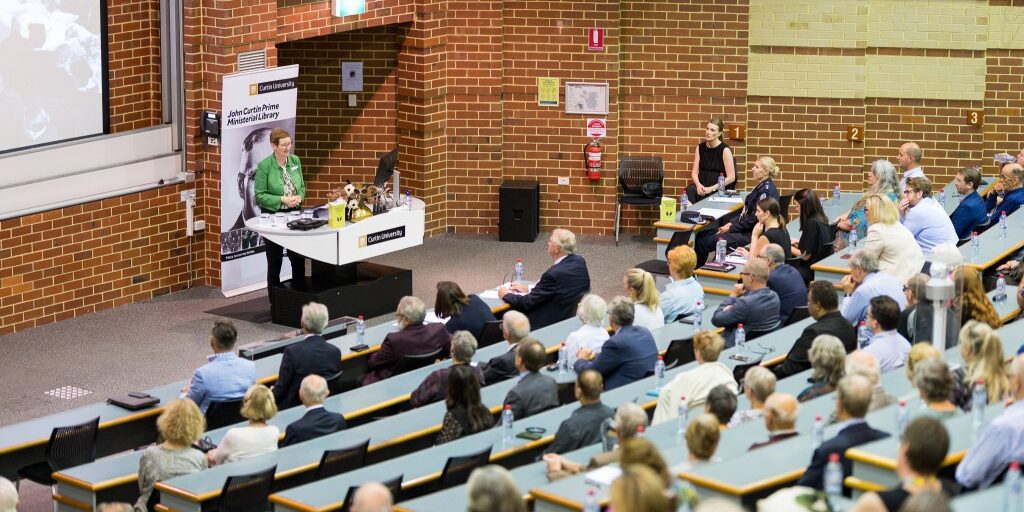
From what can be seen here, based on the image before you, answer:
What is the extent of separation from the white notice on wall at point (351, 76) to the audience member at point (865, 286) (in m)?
6.67

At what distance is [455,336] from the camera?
9.11 meters

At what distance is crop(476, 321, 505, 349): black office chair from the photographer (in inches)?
416

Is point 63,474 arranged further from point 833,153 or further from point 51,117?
point 833,153

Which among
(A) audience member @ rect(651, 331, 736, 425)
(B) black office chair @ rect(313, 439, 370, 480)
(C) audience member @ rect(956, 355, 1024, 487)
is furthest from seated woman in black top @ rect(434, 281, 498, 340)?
(C) audience member @ rect(956, 355, 1024, 487)

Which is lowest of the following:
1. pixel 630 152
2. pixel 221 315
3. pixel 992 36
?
pixel 221 315

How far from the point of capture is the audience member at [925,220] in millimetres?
12141

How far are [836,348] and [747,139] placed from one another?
7871mm

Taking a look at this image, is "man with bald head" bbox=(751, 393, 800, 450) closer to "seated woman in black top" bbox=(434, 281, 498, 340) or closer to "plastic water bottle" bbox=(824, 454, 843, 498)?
"plastic water bottle" bbox=(824, 454, 843, 498)

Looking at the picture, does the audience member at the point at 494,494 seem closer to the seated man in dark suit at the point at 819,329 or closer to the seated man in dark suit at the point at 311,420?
the seated man in dark suit at the point at 311,420

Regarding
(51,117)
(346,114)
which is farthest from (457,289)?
(346,114)

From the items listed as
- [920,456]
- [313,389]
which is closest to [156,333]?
[313,389]

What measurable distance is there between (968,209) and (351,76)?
20.4 ft

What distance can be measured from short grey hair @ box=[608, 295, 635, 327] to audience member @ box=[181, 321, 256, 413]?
2.27 meters

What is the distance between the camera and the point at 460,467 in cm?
774
